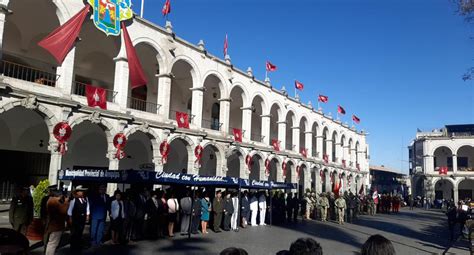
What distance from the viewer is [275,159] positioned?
31859mm

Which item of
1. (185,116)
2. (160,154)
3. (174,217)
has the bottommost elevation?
(174,217)

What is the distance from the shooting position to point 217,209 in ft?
50.2

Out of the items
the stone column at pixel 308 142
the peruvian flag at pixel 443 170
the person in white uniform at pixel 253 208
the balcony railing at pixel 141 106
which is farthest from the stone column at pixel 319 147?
the person in white uniform at pixel 253 208

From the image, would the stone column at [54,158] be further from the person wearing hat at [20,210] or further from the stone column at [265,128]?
the stone column at [265,128]

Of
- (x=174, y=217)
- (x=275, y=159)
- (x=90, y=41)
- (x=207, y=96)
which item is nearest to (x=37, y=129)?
(x=90, y=41)

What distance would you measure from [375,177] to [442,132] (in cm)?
1617

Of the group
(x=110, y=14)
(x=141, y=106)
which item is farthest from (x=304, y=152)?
(x=110, y=14)

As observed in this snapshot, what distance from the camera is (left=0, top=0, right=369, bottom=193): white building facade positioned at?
642 inches

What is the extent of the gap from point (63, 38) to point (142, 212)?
8.55 meters

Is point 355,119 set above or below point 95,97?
above

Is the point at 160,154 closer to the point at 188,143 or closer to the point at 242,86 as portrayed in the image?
the point at 188,143

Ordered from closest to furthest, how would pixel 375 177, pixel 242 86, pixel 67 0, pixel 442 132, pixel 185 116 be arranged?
pixel 67 0
pixel 185 116
pixel 242 86
pixel 442 132
pixel 375 177

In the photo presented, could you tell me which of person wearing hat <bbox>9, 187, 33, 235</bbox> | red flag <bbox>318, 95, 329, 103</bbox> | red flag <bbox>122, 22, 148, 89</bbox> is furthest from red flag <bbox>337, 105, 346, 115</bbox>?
person wearing hat <bbox>9, 187, 33, 235</bbox>

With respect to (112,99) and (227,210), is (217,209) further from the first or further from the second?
(112,99)
